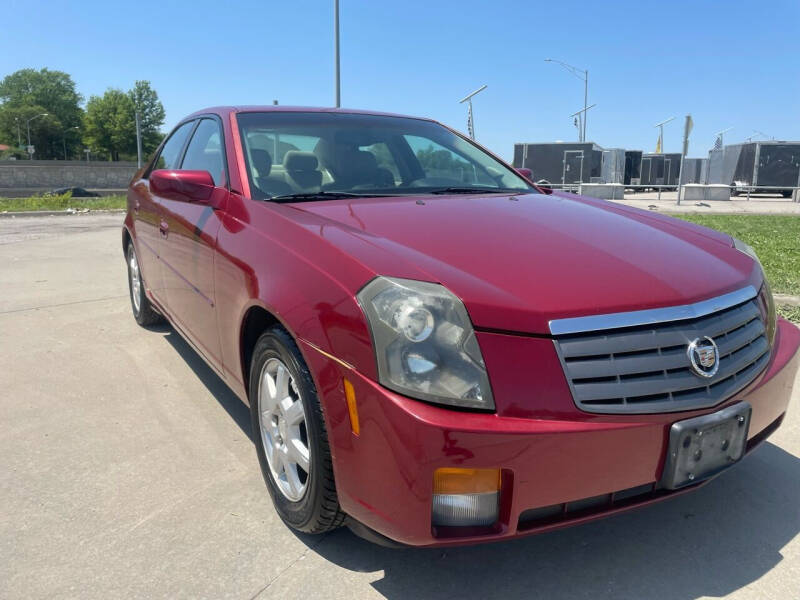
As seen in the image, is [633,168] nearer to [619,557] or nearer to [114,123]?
[619,557]

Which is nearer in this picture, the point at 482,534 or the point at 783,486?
the point at 482,534

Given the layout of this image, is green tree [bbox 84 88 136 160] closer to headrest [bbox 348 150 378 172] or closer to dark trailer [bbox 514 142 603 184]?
dark trailer [bbox 514 142 603 184]

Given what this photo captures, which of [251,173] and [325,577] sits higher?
[251,173]

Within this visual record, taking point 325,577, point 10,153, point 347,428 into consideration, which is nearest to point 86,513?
point 325,577

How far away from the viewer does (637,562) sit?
2049 mm

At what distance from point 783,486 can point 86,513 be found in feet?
8.99

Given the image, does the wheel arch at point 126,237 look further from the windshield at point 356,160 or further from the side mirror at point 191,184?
the windshield at point 356,160

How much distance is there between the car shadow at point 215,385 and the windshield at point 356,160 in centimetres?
116

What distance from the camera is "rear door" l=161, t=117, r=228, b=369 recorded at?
2.81 metres

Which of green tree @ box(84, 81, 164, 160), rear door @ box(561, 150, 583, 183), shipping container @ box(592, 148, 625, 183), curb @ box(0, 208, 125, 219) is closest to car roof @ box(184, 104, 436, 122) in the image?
curb @ box(0, 208, 125, 219)

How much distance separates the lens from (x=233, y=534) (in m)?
2.22

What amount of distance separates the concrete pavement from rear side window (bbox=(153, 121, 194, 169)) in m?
1.58

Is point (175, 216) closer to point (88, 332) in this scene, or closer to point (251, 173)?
point (251, 173)

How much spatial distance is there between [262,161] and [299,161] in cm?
18
